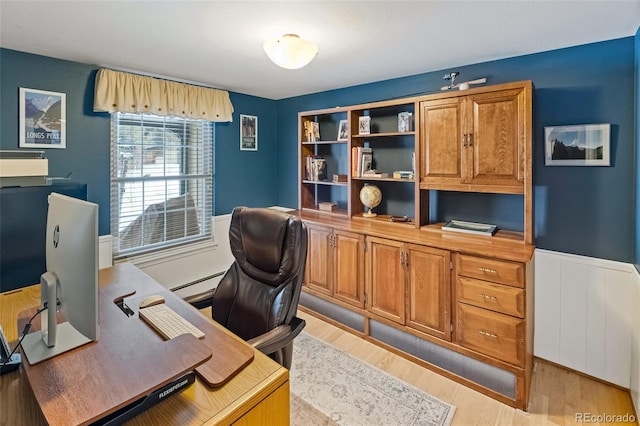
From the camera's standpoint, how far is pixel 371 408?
2053 mm

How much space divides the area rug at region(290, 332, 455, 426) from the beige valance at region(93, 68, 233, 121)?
8.39 feet

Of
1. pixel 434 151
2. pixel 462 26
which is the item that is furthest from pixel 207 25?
pixel 434 151

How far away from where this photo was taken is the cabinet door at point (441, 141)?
2.49m

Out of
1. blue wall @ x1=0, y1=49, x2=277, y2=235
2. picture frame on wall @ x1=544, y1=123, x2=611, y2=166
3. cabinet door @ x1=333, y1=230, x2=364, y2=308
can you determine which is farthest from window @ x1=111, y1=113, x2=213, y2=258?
picture frame on wall @ x1=544, y1=123, x2=611, y2=166

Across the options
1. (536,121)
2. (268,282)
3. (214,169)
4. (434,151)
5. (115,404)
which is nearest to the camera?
(115,404)

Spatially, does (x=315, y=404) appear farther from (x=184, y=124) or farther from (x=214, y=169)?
(x=184, y=124)

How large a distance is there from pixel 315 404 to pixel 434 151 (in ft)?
6.62

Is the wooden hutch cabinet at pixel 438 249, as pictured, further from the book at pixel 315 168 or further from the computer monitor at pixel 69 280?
the computer monitor at pixel 69 280

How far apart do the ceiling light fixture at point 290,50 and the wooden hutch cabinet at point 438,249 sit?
1.03 m

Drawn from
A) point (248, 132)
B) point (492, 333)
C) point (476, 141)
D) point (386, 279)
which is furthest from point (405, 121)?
point (248, 132)

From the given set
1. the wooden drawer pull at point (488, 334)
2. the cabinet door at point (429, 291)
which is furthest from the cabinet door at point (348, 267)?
the wooden drawer pull at point (488, 334)

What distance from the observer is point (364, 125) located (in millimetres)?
3160

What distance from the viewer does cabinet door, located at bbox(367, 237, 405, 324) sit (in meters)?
2.58

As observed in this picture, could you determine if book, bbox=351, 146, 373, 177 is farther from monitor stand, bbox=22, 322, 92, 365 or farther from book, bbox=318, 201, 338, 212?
monitor stand, bbox=22, 322, 92, 365
